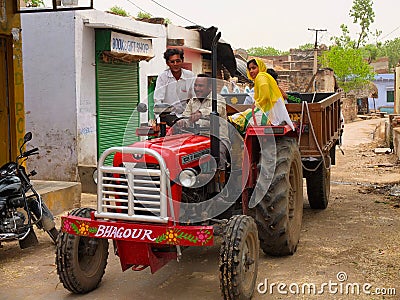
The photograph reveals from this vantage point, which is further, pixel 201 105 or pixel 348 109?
pixel 348 109

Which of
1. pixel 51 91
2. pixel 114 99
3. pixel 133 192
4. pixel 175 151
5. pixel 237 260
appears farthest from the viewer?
pixel 114 99

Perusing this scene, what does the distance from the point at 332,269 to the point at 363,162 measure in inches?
373

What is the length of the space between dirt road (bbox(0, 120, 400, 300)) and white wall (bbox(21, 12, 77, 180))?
3.85 meters

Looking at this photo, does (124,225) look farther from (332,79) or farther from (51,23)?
(332,79)

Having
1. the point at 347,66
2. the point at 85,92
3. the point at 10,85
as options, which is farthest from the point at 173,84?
the point at 347,66

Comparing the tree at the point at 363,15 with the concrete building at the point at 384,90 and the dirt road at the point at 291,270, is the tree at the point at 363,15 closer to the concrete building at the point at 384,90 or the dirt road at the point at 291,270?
the concrete building at the point at 384,90

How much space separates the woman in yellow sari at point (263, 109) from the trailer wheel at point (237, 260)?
5.04ft

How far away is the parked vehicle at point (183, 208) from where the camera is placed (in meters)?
4.73

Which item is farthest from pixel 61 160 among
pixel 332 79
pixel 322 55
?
pixel 322 55

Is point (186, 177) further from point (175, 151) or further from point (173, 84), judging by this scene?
point (173, 84)

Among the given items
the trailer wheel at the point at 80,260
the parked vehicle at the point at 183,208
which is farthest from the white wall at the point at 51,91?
the trailer wheel at the point at 80,260

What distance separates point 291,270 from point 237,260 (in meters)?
1.44

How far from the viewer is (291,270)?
588 centimetres

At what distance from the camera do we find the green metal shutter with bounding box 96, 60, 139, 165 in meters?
12.1
